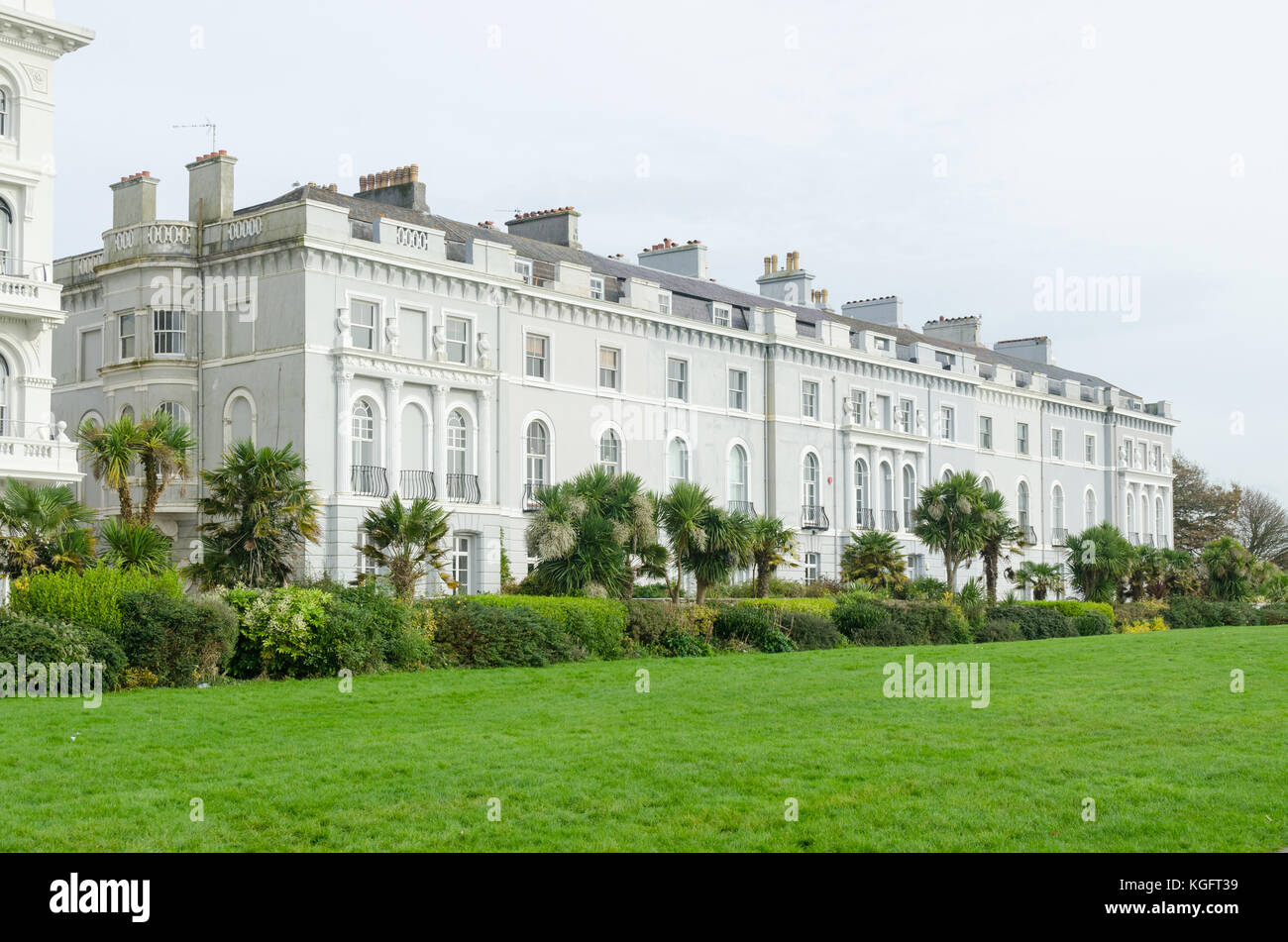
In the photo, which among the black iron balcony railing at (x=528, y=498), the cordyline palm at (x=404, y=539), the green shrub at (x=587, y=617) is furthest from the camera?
the black iron balcony railing at (x=528, y=498)

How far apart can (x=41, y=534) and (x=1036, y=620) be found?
27.5 meters

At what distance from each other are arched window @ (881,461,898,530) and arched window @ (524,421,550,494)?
1745 cm

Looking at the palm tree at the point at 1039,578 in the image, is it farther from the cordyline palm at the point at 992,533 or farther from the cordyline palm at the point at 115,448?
the cordyline palm at the point at 115,448

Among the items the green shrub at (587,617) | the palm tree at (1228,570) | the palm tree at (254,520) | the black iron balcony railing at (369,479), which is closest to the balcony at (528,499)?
the black iron balcony railing at (369,479)

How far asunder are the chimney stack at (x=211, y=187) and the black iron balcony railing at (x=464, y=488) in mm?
9084

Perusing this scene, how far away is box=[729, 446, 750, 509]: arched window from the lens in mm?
50094

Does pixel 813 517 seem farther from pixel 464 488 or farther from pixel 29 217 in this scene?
pixel 29 217

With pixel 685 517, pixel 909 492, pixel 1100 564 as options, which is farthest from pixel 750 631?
pixel 909 492

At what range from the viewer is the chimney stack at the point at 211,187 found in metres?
40.3

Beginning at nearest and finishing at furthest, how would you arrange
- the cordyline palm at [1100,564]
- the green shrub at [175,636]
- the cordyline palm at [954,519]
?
1. the green shrub at [175,636]
2. the cordyline palm at [954,519]
3. the cordyline palm at [1100,564]

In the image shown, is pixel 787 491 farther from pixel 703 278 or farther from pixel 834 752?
pixel 834 752

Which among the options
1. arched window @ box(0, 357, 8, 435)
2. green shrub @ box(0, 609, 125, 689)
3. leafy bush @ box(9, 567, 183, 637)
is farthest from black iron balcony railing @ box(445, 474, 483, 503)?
green shrub @ box(0, 609, 125, 689)
